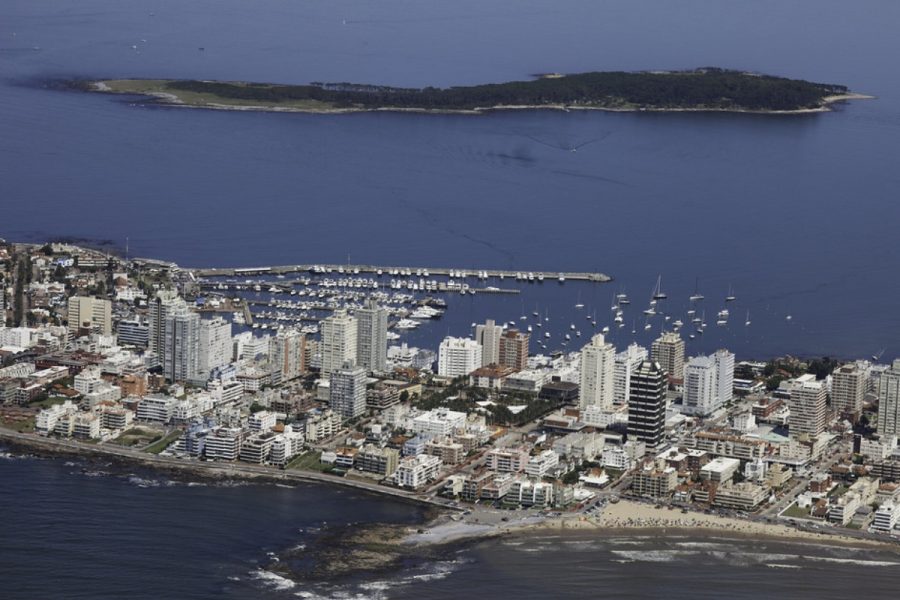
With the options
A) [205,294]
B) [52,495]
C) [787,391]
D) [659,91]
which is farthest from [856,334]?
[659,91]

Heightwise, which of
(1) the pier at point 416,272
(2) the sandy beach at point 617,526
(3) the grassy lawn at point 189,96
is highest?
(3) the grassy lawn at point 189,96

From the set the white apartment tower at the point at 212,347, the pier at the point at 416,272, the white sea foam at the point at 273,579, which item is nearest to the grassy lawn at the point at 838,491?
the white sea foam at the point at 273,579

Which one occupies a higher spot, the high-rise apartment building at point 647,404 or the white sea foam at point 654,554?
the high-rise apartment building at point 647,404

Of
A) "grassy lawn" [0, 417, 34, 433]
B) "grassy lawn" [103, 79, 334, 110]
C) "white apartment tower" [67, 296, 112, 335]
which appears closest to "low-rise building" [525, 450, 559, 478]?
"grassy lawn" [0, 417, 34, 433]

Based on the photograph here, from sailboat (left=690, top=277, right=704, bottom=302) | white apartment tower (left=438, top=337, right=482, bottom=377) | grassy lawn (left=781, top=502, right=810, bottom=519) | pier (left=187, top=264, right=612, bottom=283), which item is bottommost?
grassy lawn (left=781, top=502, right=810, bottom=519)

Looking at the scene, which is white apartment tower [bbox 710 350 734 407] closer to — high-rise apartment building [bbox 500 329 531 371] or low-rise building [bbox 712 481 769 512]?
high-rise apartment building [bbox 500 329 531 371]

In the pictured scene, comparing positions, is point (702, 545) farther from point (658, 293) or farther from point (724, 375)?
point (658, 293)

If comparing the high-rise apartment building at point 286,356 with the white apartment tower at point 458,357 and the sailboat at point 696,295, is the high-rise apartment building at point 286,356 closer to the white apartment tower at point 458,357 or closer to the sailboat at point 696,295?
the white apartment tower at point 458,357
